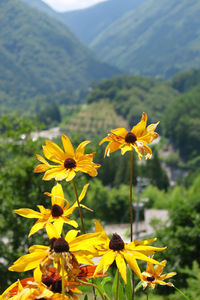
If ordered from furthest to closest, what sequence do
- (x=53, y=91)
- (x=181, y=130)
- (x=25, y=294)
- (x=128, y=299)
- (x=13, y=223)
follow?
1. (x=53, y=91)
2. (x=181, y=130)
3. (x=13, y=223)
4. (x=128, y=299)
5. (x=25, y=294)

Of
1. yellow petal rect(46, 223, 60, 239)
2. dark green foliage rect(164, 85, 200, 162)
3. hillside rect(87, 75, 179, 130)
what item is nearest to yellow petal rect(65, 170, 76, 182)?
yellow petal rect(46, 223, 60, 239)

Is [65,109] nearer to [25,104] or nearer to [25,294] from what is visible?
[25,104]

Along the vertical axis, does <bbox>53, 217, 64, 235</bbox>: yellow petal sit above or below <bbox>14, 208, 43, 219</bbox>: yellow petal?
below

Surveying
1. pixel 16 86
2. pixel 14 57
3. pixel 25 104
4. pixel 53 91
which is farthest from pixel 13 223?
pixel 14 57

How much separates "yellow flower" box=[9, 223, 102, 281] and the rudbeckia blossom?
0.12m

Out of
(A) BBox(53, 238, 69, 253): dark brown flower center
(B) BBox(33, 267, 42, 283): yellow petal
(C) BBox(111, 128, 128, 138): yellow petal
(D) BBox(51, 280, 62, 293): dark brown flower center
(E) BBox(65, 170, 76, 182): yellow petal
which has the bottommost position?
(D) BBox(51, 280, 62, 293): dark brown flower center

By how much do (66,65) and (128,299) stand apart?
16671 cm

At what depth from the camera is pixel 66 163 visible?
741 millimetres

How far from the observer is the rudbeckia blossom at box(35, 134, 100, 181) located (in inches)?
27.7

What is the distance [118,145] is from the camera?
2.53 ft

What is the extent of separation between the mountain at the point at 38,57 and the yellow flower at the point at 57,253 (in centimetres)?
12994

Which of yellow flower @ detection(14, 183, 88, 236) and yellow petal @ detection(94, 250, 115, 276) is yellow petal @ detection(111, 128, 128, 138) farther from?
yellow petal @ detection(94, 250, 115, 276)

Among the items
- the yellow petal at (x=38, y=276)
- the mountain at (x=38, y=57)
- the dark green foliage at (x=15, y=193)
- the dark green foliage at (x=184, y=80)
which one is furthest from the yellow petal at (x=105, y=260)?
the mountain at (x=38, y=57)

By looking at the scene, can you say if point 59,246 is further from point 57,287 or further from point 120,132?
point 120,132
